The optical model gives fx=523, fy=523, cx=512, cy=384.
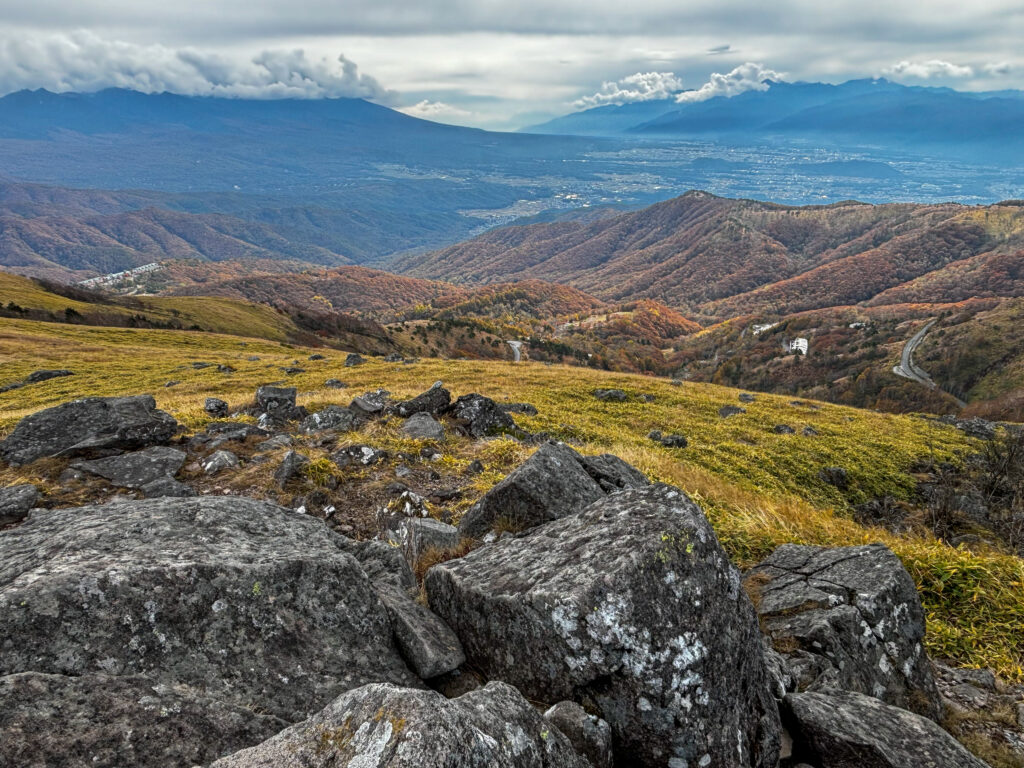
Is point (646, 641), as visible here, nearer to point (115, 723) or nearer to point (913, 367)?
point (115, 723)

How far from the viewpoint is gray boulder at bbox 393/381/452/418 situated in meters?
17.1

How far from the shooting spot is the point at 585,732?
12.6ft

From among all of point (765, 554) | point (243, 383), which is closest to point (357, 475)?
point (765, 554)

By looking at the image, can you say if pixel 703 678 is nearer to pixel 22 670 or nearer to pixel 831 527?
pixel 22 670

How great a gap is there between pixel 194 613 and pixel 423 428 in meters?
10.9

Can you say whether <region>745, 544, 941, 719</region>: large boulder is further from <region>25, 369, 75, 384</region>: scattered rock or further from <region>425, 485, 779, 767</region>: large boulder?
<region>25, 369, 75, 384</region>: scattered rock

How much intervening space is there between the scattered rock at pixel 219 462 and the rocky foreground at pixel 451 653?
227 inches

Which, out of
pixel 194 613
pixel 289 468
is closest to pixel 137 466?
pixel 289 468

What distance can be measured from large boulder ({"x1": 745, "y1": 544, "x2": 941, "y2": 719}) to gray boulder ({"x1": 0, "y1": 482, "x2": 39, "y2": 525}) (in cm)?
1148

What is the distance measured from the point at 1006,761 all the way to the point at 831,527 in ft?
17.8

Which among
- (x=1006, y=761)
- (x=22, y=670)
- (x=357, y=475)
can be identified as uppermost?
(x=22, y=670)

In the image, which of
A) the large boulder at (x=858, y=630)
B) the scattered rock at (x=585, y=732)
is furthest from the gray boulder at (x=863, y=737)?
the scattered rock at (x=585, y=732)

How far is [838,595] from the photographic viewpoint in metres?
6.29

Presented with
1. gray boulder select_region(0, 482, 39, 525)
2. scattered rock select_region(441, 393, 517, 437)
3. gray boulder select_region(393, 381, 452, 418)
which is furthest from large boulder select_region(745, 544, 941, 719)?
gray boulder select_region(393, 381, 452, 418)
